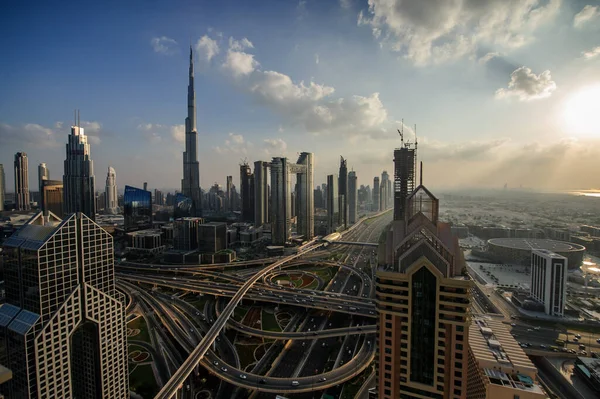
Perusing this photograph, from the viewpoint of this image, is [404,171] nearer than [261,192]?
Yes

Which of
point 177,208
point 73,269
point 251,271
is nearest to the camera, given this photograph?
point 73,269

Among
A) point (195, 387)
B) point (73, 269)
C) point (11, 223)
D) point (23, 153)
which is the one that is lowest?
point (195, 387)

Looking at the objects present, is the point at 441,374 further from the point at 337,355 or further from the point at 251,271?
the point at 251,271

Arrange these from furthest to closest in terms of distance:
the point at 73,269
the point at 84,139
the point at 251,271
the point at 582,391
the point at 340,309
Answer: the point at 84,139
the point at 251,271
the point at 340,309
the point at 582,391
the point at 73,269

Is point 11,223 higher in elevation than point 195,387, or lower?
higher

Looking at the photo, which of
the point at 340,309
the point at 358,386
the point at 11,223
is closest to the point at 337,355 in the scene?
the point at 358,386

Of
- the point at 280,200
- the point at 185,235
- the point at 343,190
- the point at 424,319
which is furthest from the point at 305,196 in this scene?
the point at 424,319

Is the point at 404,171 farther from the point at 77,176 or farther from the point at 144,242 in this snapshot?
the point at 77,176
